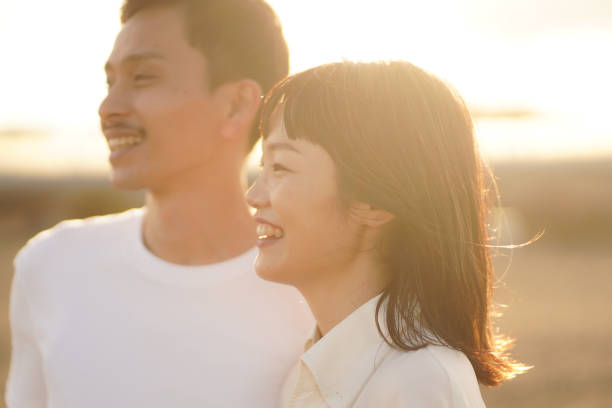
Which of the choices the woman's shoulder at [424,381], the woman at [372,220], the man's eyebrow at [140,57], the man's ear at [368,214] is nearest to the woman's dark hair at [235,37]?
the man's eyebrow at [140,57]

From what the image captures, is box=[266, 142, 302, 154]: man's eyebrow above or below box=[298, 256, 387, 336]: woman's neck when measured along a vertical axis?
above

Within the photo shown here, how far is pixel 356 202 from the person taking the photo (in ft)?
6.71

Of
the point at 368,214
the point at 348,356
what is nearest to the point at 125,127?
the point at 368,214

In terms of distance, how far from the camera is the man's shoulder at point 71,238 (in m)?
2.97

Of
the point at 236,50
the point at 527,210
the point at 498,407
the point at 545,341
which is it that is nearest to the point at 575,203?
the point at 527,210

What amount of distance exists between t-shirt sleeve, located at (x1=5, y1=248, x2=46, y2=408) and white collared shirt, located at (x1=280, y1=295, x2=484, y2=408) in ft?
4.00

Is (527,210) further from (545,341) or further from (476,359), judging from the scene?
(476,359)

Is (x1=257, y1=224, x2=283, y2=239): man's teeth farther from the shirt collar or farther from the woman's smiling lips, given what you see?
the shirt collar

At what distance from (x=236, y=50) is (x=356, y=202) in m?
1.25

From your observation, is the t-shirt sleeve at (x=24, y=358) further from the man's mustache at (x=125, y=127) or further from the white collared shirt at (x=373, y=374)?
the white collared shirt at (x=373, y=374)

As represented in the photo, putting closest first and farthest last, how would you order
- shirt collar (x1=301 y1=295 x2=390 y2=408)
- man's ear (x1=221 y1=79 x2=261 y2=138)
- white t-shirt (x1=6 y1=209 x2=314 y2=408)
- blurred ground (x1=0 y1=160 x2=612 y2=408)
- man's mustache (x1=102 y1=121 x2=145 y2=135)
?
shirt collar (x1=301 y1=295 x2=390 y2=408) → white t-shirt (x1=6 y1=209 x2=314 y2=408) → man's mustache (x1=102 y1=121 x2=145 y2=135) → man's ear (x1=221 y1=79 x2=261 y2=138) → blurred ground (x1=0 y1=160 x2=612 y2=408)

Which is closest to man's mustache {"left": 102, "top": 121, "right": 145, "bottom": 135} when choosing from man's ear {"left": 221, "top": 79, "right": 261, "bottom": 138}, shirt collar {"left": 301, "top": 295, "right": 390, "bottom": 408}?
man's ear {"left": 221, "top": 79, "right": 261, "bottom": 138}

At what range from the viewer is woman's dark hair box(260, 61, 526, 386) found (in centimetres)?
200

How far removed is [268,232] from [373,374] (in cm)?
51
